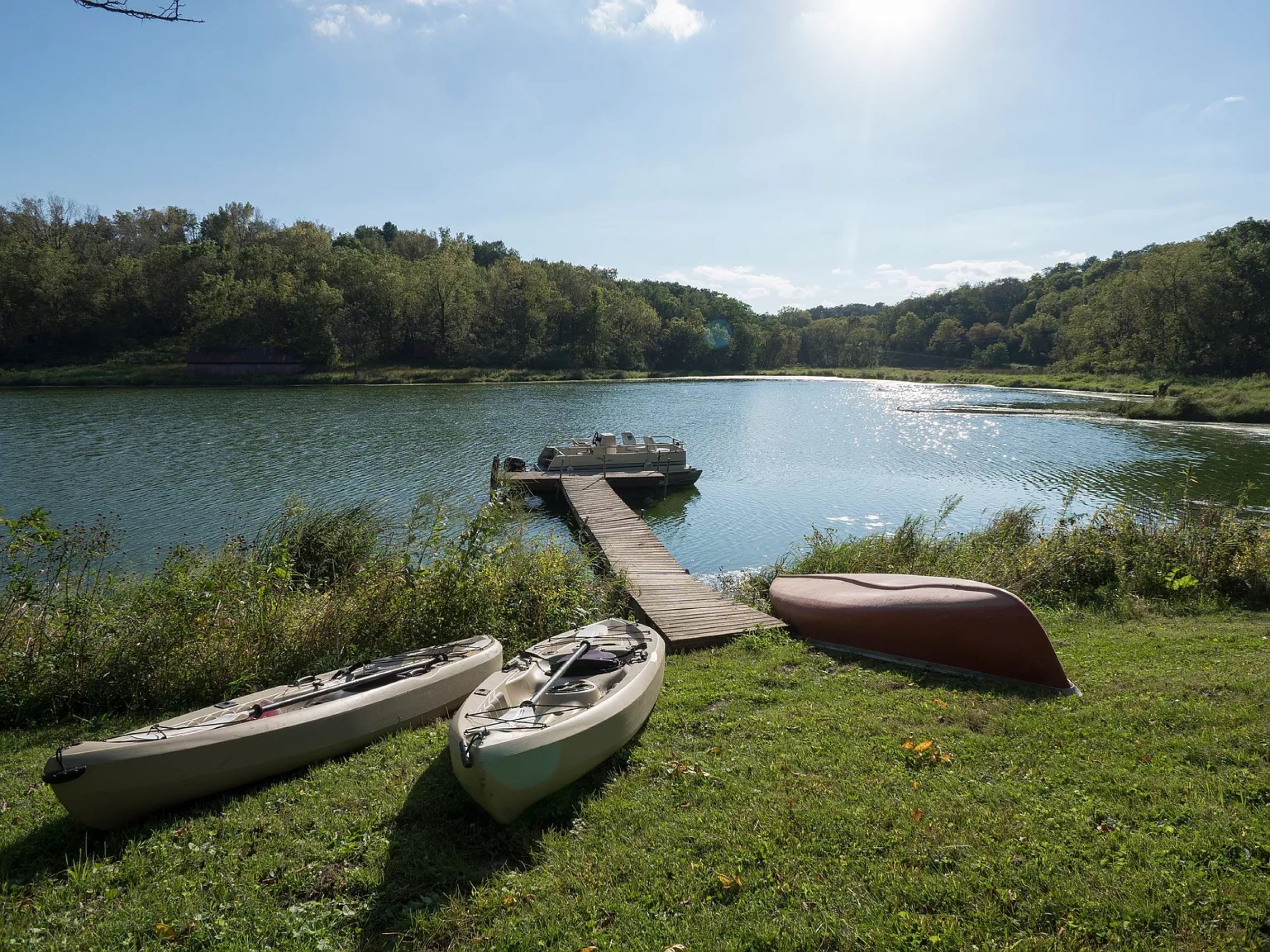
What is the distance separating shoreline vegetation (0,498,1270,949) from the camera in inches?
150

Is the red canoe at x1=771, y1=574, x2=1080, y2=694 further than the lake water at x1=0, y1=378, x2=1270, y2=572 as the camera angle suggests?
No

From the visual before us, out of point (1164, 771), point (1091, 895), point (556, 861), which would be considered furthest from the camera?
point (1164, 771)

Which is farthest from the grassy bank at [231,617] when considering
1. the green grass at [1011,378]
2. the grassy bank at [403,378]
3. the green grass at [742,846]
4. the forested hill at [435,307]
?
the forested hill at [435,307]

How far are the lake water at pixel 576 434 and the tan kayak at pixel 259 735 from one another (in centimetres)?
875

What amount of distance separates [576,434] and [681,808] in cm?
3080

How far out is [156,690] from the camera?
22.6 ft

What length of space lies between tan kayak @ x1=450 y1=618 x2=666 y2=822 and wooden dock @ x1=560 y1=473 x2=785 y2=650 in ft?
7.25

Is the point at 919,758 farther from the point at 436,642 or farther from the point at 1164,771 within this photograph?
the point at 436,642

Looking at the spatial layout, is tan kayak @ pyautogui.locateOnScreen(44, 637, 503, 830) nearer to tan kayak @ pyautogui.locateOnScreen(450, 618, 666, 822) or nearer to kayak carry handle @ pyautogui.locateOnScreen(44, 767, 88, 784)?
kayak carry handle @ pyautogui.locateOnScreen(44, 767, 88, 784)

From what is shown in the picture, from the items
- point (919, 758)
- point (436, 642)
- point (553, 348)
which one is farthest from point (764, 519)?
point (553, 348)

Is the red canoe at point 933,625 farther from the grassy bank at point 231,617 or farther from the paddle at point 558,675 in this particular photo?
the paddle at point 558,675

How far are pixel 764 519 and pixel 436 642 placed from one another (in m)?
12.7

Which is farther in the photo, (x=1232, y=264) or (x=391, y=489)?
(x=1232, y=264)

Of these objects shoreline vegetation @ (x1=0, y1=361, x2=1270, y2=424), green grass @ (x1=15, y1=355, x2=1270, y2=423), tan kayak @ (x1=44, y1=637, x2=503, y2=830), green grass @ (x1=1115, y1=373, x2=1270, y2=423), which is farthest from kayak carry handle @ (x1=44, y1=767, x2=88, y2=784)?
green grass @ (x1=15, y1=355, x2=1270, y2=423)
